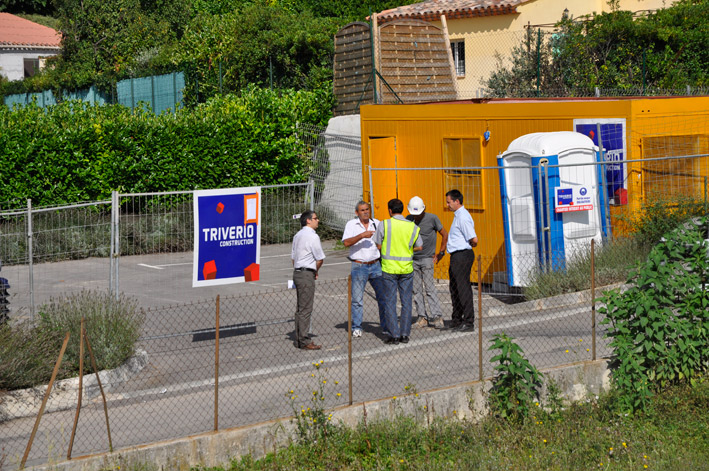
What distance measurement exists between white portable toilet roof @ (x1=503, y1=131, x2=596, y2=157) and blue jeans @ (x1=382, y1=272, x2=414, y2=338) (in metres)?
3.23

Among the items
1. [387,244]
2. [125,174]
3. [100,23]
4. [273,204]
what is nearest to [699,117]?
[387,244]

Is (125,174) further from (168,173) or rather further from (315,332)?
(315,332)

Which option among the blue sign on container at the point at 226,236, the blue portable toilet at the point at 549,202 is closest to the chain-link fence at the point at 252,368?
the blue sign on container at the point at 226,236

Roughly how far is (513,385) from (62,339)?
184 inches

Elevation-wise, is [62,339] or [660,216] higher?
[660,216]

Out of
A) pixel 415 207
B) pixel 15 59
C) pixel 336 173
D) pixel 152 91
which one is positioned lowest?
pixel 415 207

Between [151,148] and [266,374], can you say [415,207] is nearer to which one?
[266,374]

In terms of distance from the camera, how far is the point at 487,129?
45.1ft

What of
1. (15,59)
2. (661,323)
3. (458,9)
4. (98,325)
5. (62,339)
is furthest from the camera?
(15,59)

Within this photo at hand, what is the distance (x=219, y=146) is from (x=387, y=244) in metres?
10.6

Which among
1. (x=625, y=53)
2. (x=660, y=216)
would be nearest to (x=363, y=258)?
(x=660, y=216)

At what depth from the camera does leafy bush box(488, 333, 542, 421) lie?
7.86m

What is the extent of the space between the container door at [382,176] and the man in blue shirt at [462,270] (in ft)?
14.4

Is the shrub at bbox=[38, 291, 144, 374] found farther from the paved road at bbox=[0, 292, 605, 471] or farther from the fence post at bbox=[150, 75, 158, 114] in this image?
the fence post at bbox=[150, 75, 158, 114]
